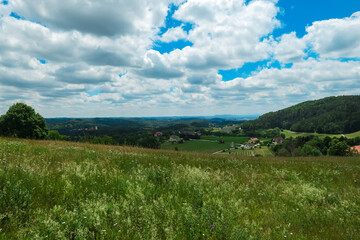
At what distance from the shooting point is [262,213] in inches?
152

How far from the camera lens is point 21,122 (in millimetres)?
29719

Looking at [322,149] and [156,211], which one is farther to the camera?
[322,149]

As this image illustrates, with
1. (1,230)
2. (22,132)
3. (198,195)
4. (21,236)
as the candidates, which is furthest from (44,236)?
(22,132)

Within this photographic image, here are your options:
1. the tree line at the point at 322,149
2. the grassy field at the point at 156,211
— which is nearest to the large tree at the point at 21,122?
the grassy field at the point at 156,211

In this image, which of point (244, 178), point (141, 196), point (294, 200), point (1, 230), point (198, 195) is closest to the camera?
point (1, 230)

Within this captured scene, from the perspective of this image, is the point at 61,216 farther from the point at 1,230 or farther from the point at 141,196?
the point at 141,196

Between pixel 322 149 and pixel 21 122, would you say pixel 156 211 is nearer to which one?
pixel 21 122

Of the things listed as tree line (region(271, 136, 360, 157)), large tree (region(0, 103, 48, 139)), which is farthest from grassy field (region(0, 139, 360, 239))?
tree line (region(271, 136, 360, 157))

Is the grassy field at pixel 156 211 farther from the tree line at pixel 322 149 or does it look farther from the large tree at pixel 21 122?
the tree line at pixel 322 149

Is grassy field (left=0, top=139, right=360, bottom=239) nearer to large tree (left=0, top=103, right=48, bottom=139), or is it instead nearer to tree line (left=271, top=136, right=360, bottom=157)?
large tree (left=0, top=103, right=48, bottom=139)

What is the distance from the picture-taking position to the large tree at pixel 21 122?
2958 centimetres

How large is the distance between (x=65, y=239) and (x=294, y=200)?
16.9 feet

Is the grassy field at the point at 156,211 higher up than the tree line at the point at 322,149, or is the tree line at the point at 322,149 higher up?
the grassy field at the point at 156,211

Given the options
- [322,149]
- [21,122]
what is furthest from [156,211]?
[322,149]
